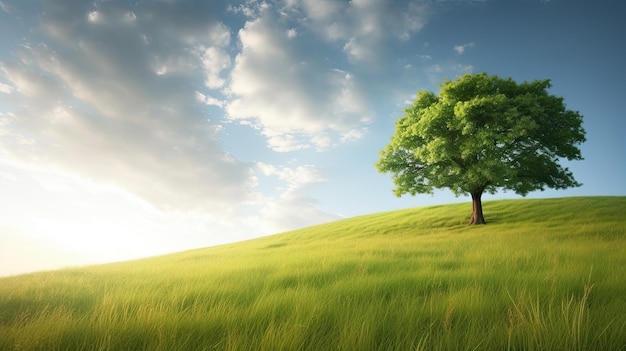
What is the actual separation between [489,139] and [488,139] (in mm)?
64

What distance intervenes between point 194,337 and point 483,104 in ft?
72.9

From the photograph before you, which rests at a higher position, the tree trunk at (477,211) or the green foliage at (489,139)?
the green foliage at (489,139)

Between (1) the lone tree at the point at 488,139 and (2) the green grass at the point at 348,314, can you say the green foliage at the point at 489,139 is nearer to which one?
(1) the lone tree at the point at 488,139

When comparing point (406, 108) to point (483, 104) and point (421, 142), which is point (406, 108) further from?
point (483, 104)

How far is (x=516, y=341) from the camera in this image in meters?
2.47

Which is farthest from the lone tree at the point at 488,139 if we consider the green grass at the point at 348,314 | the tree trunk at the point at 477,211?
the green grass at the point at 348,314

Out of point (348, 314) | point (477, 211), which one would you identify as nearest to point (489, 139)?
point (477, 211)

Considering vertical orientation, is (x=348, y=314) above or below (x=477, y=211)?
below

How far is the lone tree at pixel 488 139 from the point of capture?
68.0 feet

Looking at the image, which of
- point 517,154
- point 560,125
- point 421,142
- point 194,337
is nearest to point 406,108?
point 421,142

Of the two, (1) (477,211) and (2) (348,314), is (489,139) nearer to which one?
(1) (477,211)

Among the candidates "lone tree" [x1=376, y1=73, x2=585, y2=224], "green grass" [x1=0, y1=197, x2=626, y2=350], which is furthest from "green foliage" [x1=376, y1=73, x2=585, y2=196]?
"green grass" [x1=0, y1=197, x2=626, y2=350]

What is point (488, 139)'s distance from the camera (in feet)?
66.6

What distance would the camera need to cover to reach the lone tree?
68.0ft
